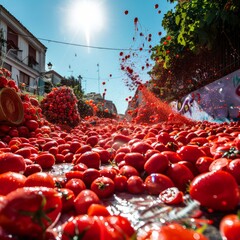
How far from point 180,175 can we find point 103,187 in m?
0.62

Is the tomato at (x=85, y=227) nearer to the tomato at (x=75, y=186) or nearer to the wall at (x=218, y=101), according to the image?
the tomato at (x=75, y=186)

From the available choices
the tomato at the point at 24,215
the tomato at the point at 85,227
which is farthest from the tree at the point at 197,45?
the tomato at the point at 24,215

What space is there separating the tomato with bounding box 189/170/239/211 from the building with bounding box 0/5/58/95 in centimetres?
1984

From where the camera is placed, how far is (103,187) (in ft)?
5.50

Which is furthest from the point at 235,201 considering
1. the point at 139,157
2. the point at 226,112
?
the point at 226,112

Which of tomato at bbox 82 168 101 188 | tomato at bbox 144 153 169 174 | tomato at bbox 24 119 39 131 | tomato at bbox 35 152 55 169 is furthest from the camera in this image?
tomato at bbox 24 119 39 131

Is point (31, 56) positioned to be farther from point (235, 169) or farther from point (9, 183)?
point (235, 169)

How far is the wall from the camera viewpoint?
7.03m

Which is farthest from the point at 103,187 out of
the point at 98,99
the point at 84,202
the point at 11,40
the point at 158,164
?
the point at 98,99

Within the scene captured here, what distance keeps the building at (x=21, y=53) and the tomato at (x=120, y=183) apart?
63.0ft

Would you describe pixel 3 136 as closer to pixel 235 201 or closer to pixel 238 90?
pixel 235 201

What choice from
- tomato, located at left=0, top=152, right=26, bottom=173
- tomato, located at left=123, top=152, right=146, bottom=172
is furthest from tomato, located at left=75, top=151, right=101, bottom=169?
tomato, located at left=0, top=152, right=26, bottom=173

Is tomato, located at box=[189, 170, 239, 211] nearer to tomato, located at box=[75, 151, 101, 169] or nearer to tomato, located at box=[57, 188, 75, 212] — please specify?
tomato, located at box=[57, 188, 75, 212]

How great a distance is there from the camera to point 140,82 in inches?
492
